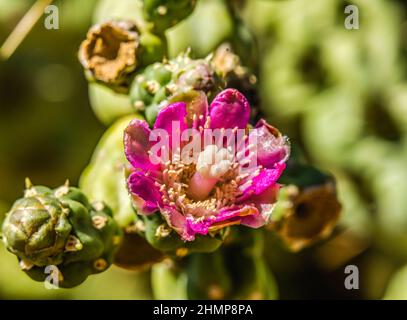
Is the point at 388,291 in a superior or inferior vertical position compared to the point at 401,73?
inferior

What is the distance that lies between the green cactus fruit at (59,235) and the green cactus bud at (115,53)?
205 millimetres

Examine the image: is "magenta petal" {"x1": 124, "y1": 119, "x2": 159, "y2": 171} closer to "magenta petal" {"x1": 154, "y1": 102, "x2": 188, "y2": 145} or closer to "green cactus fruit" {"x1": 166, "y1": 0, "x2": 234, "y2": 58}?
"magenta petal" {"x1": 154, "y1": 102, "x2": 188, "y2": 145}

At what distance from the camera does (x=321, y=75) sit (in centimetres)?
200

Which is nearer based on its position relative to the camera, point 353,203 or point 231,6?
point 231,6

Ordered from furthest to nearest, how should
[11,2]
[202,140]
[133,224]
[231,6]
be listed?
[11,2]
[231,6]
[133,224]
[202,140]

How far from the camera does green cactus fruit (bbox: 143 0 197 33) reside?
4.81 ft

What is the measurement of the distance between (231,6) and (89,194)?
1.54 ft

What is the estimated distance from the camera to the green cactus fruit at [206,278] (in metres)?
1.48

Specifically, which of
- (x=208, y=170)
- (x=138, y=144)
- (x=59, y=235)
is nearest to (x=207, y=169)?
(x=208, y=170)

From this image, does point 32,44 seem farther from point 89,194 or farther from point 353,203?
point 353,203

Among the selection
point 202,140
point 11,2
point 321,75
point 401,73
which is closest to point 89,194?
point 202,140

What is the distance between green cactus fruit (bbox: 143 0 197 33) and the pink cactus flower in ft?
0.79

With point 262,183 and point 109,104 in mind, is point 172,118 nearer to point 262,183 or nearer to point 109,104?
point 262,183

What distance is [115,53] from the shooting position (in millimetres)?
1462
